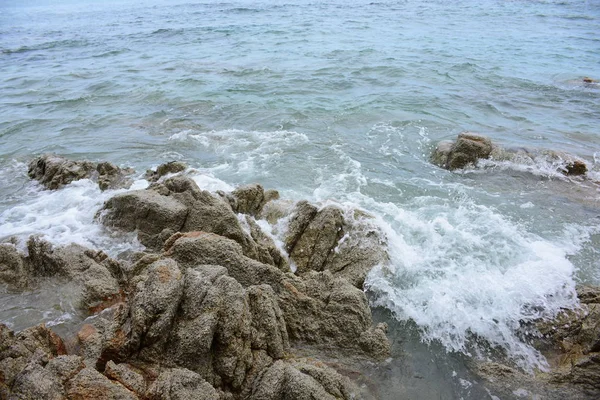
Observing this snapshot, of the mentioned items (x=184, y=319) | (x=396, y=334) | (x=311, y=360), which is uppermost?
(x=184, y=319)

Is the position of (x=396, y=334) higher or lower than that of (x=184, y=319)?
lower

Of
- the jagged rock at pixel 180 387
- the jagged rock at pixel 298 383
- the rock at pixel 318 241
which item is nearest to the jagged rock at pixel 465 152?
the rock at pixel 318 241

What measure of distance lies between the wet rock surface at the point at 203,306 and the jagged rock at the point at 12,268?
24 millimetres

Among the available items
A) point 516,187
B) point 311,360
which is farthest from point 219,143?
point 311,360

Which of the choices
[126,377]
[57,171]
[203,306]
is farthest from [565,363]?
[57,171]

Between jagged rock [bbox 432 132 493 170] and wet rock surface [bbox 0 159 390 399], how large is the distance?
18.0 ft

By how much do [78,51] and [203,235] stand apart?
109 feet

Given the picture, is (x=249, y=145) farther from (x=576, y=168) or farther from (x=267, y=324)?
(x=576, y=168)

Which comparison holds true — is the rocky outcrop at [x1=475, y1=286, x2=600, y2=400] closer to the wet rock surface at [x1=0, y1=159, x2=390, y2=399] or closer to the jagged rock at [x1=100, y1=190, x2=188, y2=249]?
the wet rock surface at [x1=0, y1=159, x2=390, y2=399]

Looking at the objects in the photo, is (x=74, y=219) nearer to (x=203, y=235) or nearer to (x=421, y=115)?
(x=203, y=235)

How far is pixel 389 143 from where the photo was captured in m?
16.4

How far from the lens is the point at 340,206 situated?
10.4 metres

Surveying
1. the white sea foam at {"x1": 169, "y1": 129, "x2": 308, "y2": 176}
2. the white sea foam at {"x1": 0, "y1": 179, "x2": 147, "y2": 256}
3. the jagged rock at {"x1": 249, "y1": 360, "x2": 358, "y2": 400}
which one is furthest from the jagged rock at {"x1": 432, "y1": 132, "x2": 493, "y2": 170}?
the jagged rock at {"x1": 249, "y1": 360, "x2": 358, "y2": 400}

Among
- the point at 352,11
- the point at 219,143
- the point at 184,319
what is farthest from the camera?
the point at 352,11
